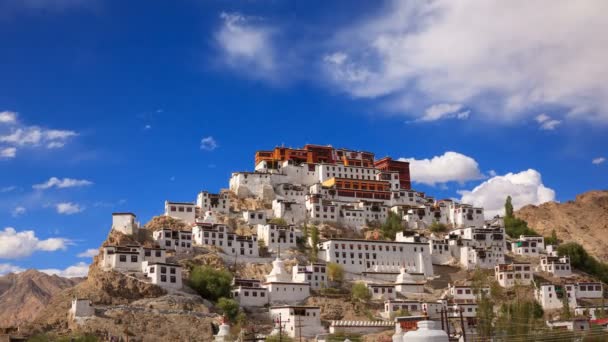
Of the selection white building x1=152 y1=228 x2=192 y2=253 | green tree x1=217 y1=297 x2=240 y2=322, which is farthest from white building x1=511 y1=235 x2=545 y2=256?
green tree x1=217 y1=297 x2=240 y2=322

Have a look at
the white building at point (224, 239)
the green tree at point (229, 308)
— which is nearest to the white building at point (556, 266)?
the white building at point (224, 239)

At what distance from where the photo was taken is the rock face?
336 feet

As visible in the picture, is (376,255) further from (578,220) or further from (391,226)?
(578,220)

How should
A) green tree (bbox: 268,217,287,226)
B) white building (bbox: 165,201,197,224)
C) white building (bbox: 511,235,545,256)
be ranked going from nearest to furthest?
white building (bbox: 165,201,197,224), green tree (bbox: 268,217,287,226), white building (bbox: 511,235,545,256)

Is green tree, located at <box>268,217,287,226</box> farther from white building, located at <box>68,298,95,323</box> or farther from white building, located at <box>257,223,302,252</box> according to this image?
white building, located at <box>68,298,95,323</box>

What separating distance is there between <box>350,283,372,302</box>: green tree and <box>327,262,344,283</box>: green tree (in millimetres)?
2563

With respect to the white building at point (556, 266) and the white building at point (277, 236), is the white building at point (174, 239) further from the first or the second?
the white building at point (556, 266)

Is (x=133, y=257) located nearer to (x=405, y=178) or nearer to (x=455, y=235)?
(x=455, y=235)

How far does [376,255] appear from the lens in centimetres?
6844

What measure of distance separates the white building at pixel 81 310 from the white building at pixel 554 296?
35.9m

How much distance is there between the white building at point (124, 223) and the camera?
210 ft

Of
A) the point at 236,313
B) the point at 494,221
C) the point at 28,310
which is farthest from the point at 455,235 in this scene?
the point at 28,310

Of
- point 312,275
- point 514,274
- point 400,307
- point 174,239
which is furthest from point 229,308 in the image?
point 514,274

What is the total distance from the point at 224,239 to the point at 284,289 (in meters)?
8.25
